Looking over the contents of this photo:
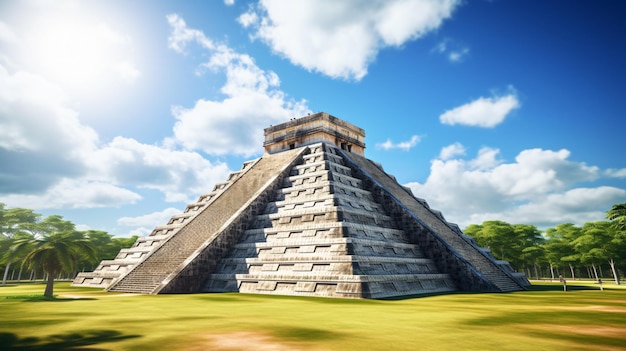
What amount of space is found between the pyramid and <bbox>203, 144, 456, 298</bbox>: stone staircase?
0.05m

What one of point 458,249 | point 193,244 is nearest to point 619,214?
point 458,249

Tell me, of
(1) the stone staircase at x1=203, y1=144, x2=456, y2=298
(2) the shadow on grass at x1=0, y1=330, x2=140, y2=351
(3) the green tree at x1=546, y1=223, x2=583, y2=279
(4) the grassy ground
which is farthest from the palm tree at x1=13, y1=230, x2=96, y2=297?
(3) the green tree at x1=546, y1=223, x2=583, y2=279

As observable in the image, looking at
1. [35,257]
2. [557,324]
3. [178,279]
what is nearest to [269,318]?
[557,324]

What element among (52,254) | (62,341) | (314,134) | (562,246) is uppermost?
(314,134)

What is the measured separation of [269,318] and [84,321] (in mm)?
4583

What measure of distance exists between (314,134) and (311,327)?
23518 millimetres

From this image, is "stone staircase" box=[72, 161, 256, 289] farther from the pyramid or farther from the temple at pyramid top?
the temple at pyramid top

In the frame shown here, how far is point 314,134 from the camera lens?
30641mm

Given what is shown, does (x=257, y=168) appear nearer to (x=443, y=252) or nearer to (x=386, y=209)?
(x=386, y=209)

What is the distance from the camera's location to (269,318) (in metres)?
9.47

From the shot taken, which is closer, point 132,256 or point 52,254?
point 52,254

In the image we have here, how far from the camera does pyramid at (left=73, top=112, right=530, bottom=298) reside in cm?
1648

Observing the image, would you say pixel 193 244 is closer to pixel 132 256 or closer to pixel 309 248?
pixel 132 256

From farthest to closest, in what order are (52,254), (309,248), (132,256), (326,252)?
(132,256) < (309,248) < (326,252) < (52,254)
